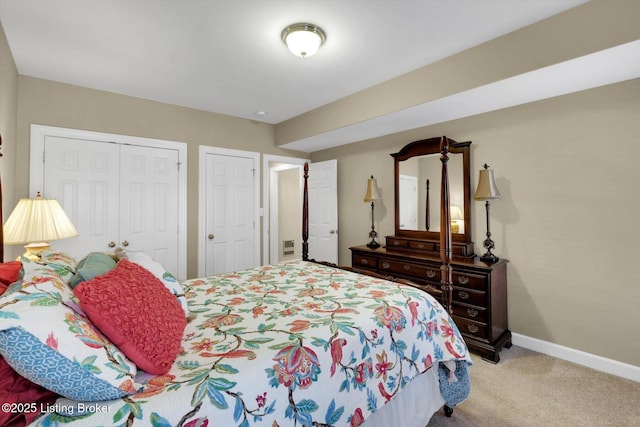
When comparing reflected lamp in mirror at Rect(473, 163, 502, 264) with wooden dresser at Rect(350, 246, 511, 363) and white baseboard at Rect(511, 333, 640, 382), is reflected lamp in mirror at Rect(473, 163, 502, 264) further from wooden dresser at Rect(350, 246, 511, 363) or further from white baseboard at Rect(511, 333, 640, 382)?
white baseboard at Rect(511, 333, 640, 382)

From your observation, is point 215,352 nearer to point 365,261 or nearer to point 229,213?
point 365,261

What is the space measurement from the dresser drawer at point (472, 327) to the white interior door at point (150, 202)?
10.5 ft

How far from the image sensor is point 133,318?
94 cm

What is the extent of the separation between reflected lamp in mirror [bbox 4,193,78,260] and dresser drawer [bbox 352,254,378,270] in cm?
282

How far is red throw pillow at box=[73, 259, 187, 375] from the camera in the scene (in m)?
0.90

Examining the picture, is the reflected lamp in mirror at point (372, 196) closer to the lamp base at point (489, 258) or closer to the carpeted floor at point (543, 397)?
the lamp base at point (489, 258)

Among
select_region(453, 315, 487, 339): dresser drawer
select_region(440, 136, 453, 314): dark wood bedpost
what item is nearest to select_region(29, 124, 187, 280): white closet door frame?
select_region(440, 136, 453, 314): dark wood bedpost

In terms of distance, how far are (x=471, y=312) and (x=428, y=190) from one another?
1387 mm

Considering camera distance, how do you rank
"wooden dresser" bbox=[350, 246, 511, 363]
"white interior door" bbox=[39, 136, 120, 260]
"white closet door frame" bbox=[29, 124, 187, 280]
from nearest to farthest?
"wooden dresser" bbox=[350, 246, 511, 363]
"white closet door frame" bbox=[29, 124, 187, 280]
"white interior door" bbox=[39, 136, 120, 260]


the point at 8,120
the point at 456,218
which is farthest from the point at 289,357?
the point at 8,120

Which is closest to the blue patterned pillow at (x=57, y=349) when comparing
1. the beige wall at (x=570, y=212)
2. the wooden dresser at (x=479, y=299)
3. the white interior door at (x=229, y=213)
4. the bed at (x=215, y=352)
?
the bed at (x=215, y=352)

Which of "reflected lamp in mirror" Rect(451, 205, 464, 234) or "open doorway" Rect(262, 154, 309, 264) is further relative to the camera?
"open doorway" Rect(262, 154, 309, 264)

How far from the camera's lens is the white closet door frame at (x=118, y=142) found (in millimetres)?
2738

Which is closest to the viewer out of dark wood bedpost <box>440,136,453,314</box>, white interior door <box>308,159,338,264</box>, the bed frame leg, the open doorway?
the bed frame leg
